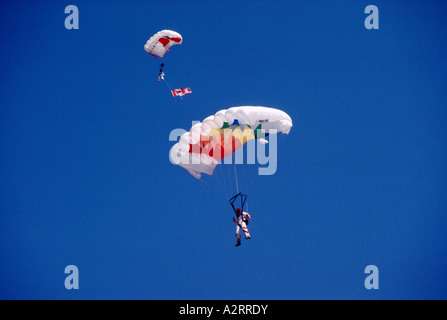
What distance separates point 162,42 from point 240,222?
797cm

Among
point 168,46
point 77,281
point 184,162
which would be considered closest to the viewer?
point 184,162

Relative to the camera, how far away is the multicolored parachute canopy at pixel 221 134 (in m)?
19.2

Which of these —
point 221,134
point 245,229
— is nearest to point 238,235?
point 245,229

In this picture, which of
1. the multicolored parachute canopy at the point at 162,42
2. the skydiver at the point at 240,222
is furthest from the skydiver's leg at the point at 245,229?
the multicolored parachute canopy at the point at 162,42

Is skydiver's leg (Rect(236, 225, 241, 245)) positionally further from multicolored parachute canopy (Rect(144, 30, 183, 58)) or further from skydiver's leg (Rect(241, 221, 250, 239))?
multicolored parachute canopy (Rect(144, 30, 183, 58))

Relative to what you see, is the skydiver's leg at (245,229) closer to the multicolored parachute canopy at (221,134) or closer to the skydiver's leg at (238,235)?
the skydiver's leg at (238,235)

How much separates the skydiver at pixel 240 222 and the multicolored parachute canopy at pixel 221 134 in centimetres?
245

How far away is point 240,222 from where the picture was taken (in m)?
19.9

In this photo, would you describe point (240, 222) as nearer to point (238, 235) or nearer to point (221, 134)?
point (238, 235)

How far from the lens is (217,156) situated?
2184cm

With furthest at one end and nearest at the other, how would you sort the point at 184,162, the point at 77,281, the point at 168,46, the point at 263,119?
the point at 77,281, the point at 168,46, the point at 184,162, the point at 263,119
